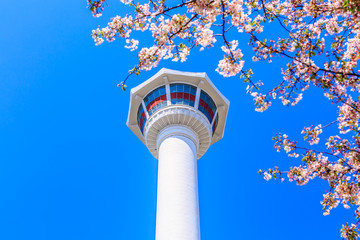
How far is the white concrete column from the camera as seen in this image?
998 inches

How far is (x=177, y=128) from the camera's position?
106 feet

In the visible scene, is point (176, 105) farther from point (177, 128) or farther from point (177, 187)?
point (177, 187)

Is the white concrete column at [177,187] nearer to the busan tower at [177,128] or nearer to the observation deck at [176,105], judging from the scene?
the busan tower at [177,128]

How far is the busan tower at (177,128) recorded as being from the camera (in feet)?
87.0

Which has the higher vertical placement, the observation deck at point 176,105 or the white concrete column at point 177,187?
the observation deck at point 176,105

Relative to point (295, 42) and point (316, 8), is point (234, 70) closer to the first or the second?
point (295, 42)

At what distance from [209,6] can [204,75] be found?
2651 centimetres

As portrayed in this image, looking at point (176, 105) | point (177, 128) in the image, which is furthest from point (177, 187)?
point (176, 105)

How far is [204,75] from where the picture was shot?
3406 centimetres

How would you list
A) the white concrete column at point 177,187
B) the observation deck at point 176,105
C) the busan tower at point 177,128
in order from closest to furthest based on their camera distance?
1. the white concrete column at point 177,187
2. the busan tower at point 177,128
3. the observation deck at point 176,105

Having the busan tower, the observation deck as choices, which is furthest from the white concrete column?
the observation deck

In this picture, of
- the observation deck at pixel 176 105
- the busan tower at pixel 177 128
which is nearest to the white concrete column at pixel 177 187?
the busan tower at pixel 177 128

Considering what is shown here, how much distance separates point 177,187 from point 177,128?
699cm

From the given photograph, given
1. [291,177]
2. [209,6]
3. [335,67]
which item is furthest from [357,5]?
[291,177]
